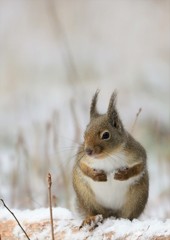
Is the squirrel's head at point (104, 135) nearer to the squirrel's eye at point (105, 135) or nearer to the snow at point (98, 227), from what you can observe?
the squirrel's eye at point (105, 135)

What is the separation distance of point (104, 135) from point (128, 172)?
140mm

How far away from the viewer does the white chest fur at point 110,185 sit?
2.40m

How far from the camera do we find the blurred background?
4945 mm

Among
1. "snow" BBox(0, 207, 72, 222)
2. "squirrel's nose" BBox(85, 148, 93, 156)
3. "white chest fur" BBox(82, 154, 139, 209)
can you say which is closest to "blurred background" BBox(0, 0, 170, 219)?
"snow" BBox(0, 207, 72, 222)

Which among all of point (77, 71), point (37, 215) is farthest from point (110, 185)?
point (77, 71)

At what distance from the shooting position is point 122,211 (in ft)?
8.27

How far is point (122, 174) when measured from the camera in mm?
2410

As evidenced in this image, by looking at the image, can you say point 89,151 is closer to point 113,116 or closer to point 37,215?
point 113,116

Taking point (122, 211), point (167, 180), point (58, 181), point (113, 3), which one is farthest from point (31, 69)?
point (122, 211)

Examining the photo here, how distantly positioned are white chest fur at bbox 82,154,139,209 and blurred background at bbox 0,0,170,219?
1864 millimetres

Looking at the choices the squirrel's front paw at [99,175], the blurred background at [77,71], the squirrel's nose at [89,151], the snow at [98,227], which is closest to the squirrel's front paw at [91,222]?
the snow at [98,227]

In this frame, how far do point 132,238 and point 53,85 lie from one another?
12.6 feet

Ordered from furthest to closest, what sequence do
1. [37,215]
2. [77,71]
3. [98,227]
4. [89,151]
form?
1. [77,71]
2. [37,215]
3. [98,227]
4. [89,151]

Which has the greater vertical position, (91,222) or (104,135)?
(104,135)
